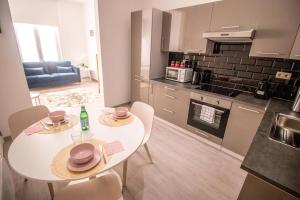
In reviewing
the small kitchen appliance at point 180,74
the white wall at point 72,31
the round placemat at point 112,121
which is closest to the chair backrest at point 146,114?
the round placemat at point 112,121

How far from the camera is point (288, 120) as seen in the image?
1.42 meters

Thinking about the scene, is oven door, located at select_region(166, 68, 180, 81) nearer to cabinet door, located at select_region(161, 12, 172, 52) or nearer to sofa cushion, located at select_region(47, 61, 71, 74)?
cabinet door, located at select_region(161, 12, 172, 52)

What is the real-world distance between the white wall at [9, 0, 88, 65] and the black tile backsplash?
5.16m

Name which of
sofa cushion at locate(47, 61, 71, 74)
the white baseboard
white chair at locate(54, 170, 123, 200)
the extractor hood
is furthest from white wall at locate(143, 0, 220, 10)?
sofa cushion at locate(47, 61, 71, 74)

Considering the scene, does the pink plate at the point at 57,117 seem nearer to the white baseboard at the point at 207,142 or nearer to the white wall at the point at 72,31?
the white baseboard at the point at 207,142

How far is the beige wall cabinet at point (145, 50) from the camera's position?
2641mm

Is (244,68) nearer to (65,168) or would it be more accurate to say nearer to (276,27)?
(276,27)

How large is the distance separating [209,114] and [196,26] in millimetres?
1352

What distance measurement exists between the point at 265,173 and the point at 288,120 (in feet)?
3.50

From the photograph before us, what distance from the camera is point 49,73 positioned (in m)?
5.12

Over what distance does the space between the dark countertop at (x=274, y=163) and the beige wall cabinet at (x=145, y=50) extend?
2.16 metres

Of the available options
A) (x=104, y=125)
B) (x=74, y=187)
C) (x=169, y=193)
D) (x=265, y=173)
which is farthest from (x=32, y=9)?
(x=265, y=173)

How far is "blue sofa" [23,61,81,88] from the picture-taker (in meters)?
4.60

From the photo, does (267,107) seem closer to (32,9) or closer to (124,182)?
(124,182)
